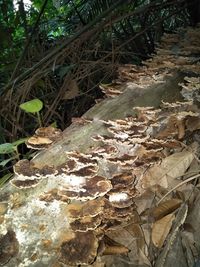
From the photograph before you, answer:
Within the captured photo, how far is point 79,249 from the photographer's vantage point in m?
1.83

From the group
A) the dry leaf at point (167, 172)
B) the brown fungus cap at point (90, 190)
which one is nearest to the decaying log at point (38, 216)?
the brown fungus cap at point (90, 190)

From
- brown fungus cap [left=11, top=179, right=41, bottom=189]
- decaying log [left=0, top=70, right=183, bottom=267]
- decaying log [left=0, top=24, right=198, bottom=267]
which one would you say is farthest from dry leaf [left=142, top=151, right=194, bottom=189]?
brown fungus cap [left=11, top=179, right=41, bottom=189]

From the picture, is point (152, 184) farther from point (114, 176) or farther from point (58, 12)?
point (58, 12)

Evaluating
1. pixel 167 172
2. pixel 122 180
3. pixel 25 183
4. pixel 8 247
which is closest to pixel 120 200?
pixel 122 180

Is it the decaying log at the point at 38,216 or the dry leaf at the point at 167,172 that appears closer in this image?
the decaying log at the point at 38,216

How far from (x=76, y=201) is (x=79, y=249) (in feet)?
1.14

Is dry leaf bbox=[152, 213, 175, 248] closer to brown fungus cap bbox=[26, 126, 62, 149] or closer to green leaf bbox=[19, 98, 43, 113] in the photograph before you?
brown fungus cap bbox=[26, 126, 62, 149]

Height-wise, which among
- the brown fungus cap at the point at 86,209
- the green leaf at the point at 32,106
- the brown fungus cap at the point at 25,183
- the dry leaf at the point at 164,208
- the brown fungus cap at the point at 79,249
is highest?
the green leaf at the point at 32,106

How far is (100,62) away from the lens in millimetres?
3633

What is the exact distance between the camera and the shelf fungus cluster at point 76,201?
6.04 ft

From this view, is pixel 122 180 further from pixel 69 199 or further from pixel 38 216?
pixel 38 216

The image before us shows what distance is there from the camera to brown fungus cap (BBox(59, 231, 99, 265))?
1.78 m

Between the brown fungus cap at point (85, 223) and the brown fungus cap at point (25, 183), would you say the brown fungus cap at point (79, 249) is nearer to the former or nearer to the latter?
the brown fungus cap at point (85, 223)

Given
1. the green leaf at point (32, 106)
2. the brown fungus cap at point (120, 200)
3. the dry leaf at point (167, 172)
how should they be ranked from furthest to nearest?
the green leaf at point (32, 106) → the dry leaf at point (167, 172) → the brown fungus cap at point (120, 200)
